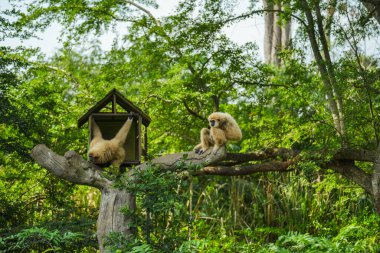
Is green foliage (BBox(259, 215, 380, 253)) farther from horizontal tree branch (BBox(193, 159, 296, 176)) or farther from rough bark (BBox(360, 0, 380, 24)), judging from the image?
rough bark (BBox(360, 0, 380, 24))

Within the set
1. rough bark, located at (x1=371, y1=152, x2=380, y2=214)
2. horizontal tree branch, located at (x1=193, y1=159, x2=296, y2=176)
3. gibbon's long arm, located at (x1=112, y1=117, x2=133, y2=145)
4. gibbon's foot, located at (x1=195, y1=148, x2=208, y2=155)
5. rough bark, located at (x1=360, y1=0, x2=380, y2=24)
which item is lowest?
rough bark, located at (x1=371, y1=152, x2=380, y2=214)

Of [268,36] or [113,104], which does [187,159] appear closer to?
[113,104]

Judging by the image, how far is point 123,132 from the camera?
6832mm

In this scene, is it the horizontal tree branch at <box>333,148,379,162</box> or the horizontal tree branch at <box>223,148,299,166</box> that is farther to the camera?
the horizontal tree branch at <box>223,148,299,166</box>

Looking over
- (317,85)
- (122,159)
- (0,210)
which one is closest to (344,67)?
(317,85)

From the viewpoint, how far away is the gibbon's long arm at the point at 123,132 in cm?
680

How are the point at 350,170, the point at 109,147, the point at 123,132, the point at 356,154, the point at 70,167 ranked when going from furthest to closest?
1. the point at 350,170
2. the point at 356,154
3. the point at 123,132
4. the point at 109,147
5. the point at 70,167

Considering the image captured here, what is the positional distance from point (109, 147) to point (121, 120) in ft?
2.10

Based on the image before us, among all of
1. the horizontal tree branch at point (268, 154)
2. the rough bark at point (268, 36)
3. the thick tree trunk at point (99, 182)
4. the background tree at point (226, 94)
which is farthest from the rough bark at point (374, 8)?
the rough bark at point (268, 36)

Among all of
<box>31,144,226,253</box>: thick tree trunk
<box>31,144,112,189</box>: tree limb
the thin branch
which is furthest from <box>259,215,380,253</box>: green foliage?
the thin branch

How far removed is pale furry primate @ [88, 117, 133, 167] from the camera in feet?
21.6

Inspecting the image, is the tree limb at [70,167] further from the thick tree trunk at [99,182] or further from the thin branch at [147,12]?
the thin branch at [147,12]

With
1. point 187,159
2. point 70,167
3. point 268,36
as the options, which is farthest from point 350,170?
point 268,36

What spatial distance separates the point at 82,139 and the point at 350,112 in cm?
469
